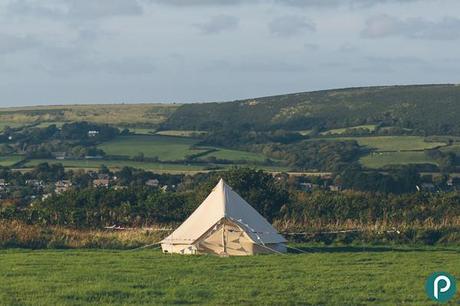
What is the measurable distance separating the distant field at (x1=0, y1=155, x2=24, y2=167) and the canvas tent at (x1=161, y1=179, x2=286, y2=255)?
171ft

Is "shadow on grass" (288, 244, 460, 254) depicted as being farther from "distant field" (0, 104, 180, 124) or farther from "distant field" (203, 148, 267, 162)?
"distant field" (0, 104, 180, 124)

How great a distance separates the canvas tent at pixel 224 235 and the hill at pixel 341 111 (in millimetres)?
73654

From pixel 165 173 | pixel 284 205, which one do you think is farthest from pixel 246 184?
pixel 165 173

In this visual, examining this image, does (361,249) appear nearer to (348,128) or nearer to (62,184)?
(62,184)

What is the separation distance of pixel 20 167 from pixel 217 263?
2163 inches

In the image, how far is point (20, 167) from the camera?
8025 cm

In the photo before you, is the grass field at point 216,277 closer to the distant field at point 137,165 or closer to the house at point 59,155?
the distant field at point 137,165

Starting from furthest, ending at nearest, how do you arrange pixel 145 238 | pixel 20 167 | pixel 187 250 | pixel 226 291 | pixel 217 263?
pixel 20 167 → pixel 145 238 → pixel 187 250 → pixel 217 263 → pixel 226 291

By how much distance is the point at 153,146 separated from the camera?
3661 inches

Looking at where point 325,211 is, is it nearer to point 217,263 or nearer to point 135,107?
point 217,263

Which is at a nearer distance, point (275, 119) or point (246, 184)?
point (246, 184)

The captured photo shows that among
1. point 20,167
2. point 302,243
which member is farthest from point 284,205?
point 20,167

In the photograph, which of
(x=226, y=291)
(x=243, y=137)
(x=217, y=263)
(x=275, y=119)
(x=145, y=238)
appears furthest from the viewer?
(x=275, y=119)
